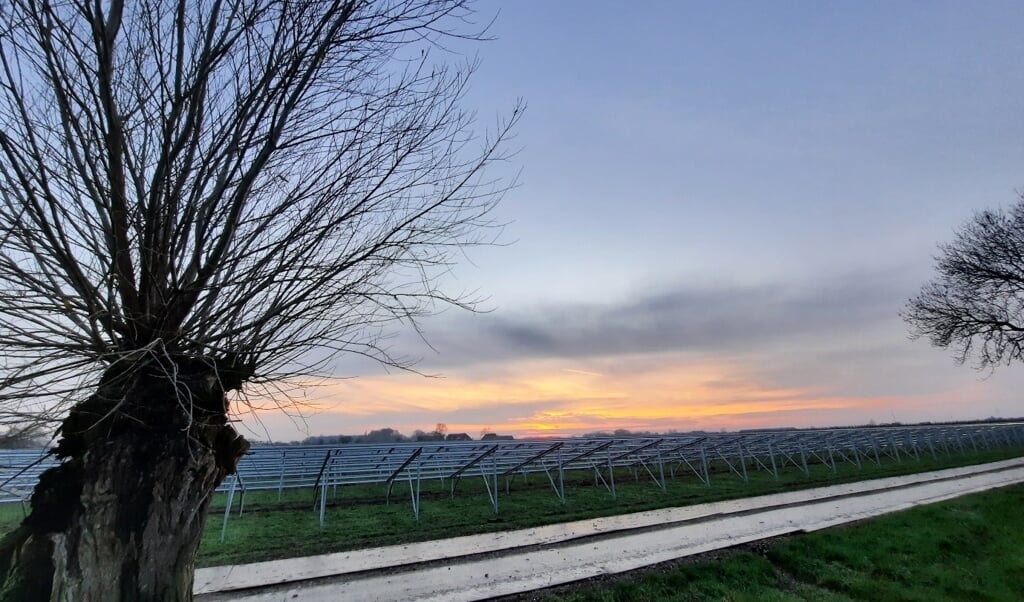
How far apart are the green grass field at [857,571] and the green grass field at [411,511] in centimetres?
363

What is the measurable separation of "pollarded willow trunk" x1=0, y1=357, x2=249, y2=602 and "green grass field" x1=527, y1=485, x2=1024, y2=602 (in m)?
3.72

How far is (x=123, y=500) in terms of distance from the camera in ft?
8.82

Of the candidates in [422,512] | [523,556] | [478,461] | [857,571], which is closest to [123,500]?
[523,556]

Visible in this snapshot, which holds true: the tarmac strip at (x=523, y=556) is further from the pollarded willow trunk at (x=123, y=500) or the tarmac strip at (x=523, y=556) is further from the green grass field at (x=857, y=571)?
the pollarded willow trunk at (x=123, y=500)

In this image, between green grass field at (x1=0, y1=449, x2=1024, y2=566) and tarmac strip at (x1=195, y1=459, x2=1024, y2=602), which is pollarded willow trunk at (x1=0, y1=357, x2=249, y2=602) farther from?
green grass field at (x1=0, y1=449, x2=1024, y2=566)

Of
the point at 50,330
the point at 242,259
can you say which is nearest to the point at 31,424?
the point at 50,330

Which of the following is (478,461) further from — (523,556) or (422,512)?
(523,556)

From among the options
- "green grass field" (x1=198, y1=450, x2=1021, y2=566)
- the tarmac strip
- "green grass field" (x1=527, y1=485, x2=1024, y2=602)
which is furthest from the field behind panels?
"green grass field" (x1=527, y1=485, x2=1024, y2=602)

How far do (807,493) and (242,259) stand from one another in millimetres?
13813

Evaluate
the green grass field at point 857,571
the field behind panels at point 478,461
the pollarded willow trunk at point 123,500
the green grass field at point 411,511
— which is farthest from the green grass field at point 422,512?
the pollarded willow trunk at point 123,500

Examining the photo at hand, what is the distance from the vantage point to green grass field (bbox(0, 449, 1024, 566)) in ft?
25.7

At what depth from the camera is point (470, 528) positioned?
902cm

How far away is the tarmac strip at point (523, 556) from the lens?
5.61m

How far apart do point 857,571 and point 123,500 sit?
7.70 meters
